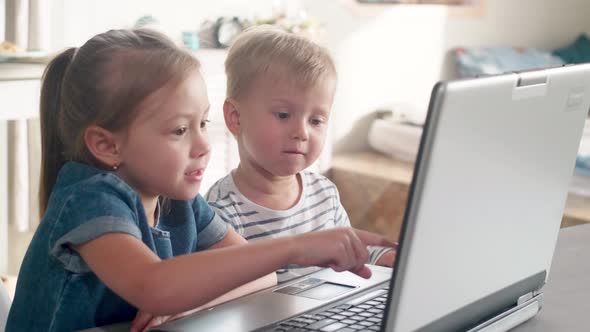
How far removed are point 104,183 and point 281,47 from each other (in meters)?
0.60

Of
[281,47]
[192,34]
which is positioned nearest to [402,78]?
[192,34]

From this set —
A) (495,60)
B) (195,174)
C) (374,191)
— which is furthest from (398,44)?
(195,174)

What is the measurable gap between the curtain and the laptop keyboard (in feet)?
6.80

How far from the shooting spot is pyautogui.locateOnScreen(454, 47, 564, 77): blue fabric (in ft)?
13.9

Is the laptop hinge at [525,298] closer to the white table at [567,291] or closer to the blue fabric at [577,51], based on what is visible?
the white table at [567,291]

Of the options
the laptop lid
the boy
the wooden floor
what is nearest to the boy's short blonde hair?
the boy

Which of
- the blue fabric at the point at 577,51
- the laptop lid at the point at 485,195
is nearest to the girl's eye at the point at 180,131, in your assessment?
the laptop lid at the point at 485,195

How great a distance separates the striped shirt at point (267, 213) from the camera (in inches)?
60.3

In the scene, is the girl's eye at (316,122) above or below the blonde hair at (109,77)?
below

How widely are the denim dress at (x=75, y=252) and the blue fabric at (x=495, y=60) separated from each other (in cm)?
329

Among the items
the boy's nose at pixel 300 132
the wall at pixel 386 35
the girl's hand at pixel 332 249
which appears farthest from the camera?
the wall at pixel 386 35

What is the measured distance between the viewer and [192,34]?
323 centimetres

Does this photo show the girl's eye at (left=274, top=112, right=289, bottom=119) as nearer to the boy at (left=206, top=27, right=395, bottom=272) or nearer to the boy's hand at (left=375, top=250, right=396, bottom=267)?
the boy at (left=206, top=27, right=395, bottom=272)

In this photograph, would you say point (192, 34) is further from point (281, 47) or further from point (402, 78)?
point (281, 47)
